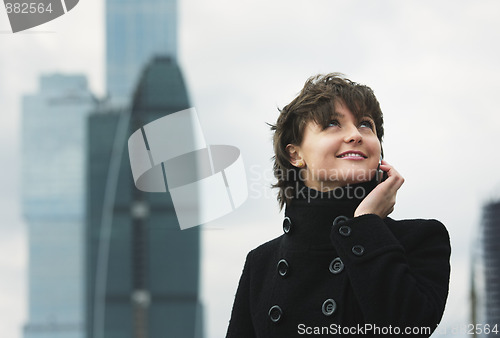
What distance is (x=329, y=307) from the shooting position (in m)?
1.80

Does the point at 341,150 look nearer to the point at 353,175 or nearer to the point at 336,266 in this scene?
the point at 353,175

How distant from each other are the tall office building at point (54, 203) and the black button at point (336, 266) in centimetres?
4395

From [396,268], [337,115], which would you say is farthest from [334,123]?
[396,268]

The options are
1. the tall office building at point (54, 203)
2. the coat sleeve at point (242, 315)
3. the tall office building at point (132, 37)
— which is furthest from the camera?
the tall office building at point (54, 203)

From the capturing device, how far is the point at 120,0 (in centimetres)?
4294

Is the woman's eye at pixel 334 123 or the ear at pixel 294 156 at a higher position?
the woman's eye at pixel 334 123

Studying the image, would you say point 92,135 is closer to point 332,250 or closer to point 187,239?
point 187,239

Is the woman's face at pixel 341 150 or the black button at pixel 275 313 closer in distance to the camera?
the woman's face at pixel 341 150

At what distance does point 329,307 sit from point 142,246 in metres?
35.8

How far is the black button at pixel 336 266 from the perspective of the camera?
1.82m

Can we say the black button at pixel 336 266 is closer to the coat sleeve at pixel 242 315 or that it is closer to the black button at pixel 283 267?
the black button at pixel 283 267

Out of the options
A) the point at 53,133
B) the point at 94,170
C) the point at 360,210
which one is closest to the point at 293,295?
the point at 360,210

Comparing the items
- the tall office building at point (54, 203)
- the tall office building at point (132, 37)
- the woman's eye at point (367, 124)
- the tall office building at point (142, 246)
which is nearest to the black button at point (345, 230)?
the woman's eye at point (367, 124)

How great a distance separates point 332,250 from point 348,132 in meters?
0.27
